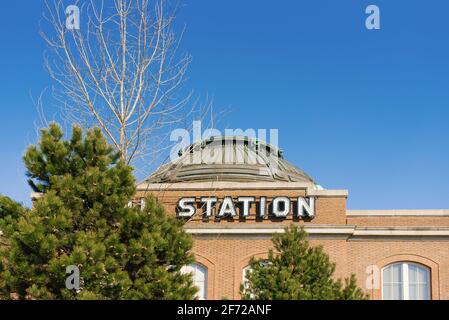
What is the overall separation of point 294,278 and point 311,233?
269 inches

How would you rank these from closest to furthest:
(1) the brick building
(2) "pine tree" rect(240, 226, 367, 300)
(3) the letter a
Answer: (3) the letter a → (2) "pine tree" rect(240, 226, 367, 300) → (1) the brick building

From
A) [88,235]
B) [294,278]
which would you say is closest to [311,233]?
[294,278]

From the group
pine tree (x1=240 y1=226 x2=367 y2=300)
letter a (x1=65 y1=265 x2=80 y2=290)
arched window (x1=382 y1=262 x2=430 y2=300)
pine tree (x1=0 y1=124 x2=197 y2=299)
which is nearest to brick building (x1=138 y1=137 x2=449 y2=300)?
arched window (x1=382 y1=262 x2=430 y2=300)

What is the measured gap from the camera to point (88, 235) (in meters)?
14.6

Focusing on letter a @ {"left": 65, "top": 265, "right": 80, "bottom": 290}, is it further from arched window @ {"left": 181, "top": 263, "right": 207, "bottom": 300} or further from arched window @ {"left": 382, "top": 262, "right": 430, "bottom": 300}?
arched window @ {"left": 382, "top": 262, "right": 430, "bottom": 300}

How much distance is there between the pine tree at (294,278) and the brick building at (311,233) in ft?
20.5

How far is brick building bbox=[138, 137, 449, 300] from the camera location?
80.5 ft

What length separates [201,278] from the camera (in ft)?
81.3

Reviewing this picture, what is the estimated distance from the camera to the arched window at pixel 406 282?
24.6 metres

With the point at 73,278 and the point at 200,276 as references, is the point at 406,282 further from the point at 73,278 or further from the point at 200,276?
the point at 73,278

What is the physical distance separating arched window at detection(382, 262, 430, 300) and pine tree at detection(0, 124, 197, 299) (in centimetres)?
1115
